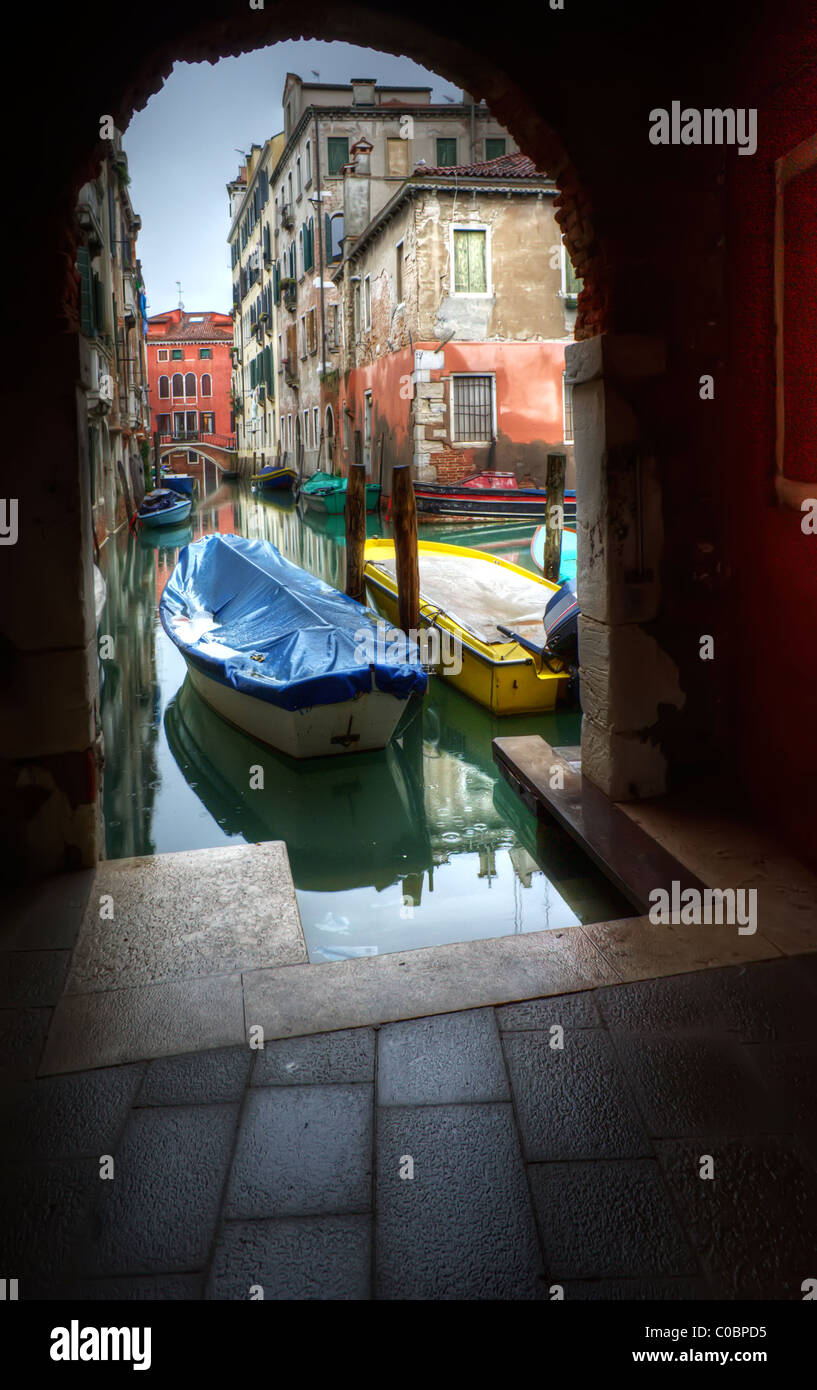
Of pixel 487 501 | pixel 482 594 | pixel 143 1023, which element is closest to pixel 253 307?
pixel 487 501

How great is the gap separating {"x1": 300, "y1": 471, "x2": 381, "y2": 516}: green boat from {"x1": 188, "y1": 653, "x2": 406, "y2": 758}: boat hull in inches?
637

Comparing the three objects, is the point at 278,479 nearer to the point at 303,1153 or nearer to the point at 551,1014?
the point at 551,1014

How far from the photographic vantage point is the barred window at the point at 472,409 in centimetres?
2002

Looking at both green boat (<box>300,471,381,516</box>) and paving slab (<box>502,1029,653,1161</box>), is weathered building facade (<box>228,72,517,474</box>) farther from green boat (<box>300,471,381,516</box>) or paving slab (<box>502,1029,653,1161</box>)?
paving slab (<box>502,1029,653,1161</box>)

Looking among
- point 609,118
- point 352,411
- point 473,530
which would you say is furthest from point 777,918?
point 352,411

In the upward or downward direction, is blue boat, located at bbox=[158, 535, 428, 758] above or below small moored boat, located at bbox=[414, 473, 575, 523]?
below

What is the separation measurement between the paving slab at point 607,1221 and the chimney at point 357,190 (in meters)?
25.6

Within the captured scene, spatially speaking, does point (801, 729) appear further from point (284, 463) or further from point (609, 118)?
point (284, 463)

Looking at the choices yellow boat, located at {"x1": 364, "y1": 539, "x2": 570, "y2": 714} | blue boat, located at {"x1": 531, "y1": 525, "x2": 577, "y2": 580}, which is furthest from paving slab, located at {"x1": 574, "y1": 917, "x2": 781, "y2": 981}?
blue boat, located at {"x1": 531, "y1": 525, "x2": 577, "y2": 580}

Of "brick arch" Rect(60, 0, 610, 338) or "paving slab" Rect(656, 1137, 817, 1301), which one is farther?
"brick arch" Rect(60, 0, 610, 338)

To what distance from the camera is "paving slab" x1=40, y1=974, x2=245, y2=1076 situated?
2.44 metres

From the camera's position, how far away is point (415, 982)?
2.76 m

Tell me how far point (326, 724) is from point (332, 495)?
1760 centimetres

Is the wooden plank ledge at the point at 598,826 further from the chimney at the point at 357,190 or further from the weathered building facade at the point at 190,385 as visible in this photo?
the weathered building facade at the point at 190,385
